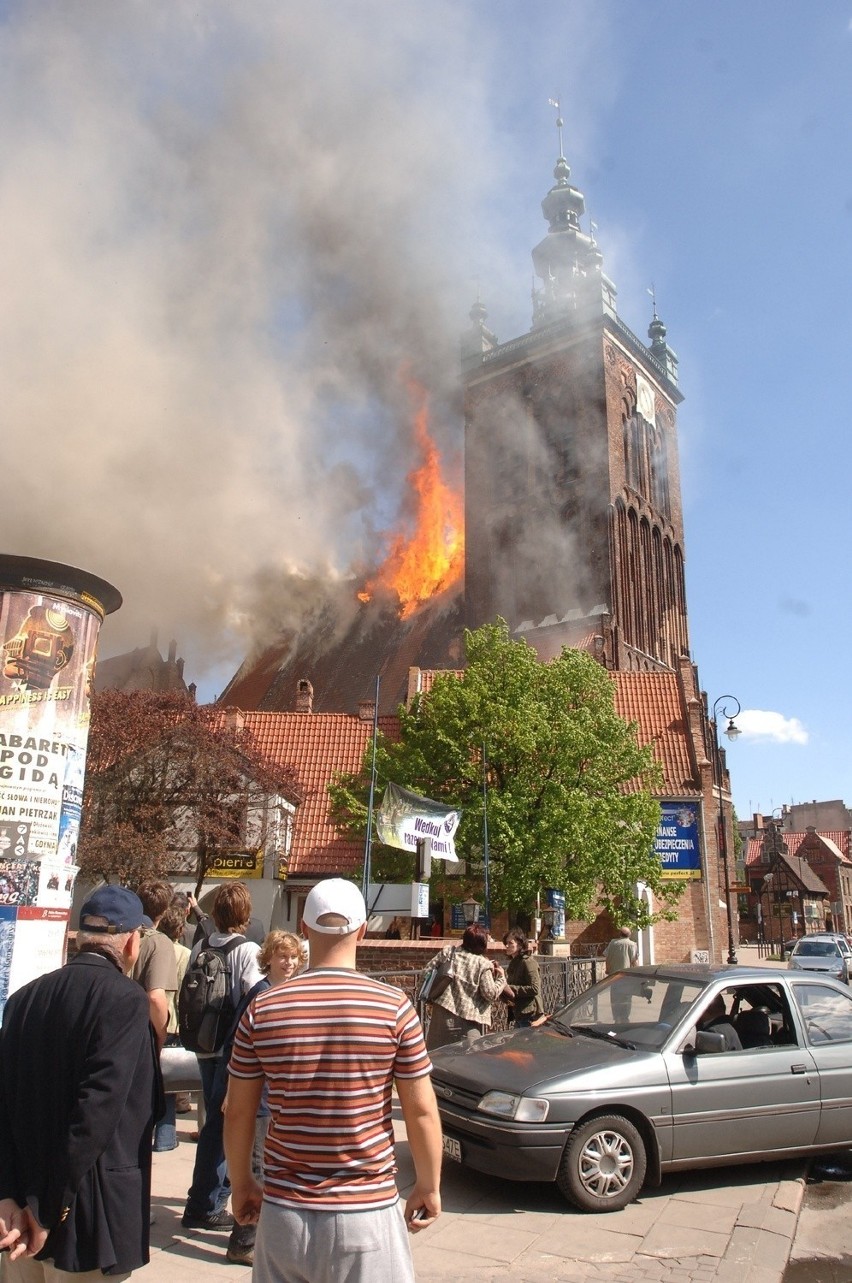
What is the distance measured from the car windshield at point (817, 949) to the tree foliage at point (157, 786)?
52.1ft

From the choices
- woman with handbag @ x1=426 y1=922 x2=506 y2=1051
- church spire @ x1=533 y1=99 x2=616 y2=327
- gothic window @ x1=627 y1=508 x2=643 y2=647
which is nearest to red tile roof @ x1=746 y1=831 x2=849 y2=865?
gothic window @ x1=627 y1=508 x2=643 y2=647

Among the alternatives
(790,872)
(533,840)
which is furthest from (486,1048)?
(790,872)

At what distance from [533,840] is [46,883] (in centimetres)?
1226

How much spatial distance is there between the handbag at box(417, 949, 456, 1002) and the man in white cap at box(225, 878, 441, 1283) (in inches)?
197

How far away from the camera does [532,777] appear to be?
21.7 metres

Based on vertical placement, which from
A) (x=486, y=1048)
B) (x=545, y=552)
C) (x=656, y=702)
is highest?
(x=545, y=552)

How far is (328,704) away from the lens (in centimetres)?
5834

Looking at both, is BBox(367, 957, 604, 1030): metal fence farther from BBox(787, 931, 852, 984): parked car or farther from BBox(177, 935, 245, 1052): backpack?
BBox(787, 931, 852, 984): parked car

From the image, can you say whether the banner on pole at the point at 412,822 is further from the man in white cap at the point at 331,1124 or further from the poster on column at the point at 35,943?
the man in white cap at the point at 331,1124

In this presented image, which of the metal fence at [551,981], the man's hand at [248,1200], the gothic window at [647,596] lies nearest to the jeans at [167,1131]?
the metal fence at [551,981]

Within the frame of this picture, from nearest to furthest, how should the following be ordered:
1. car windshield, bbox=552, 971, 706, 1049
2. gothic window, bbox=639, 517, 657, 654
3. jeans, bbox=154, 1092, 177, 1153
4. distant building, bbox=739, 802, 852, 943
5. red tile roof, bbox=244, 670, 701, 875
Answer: jeans, bbox=154, 1092, 177, 1153, car windshield, bbox=552, 971, 706, 1049, red tile roof, bbox=244, 670, 701, 875, gothic window, bbox=639, 517, 657, 654, distant building, bbox=739, 802, 852, 943

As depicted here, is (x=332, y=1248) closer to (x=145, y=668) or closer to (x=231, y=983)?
(x=231, y=983)

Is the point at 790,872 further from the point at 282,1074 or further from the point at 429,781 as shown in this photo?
the point at 282,1074

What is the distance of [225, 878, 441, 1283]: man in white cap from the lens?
96.6 inches
